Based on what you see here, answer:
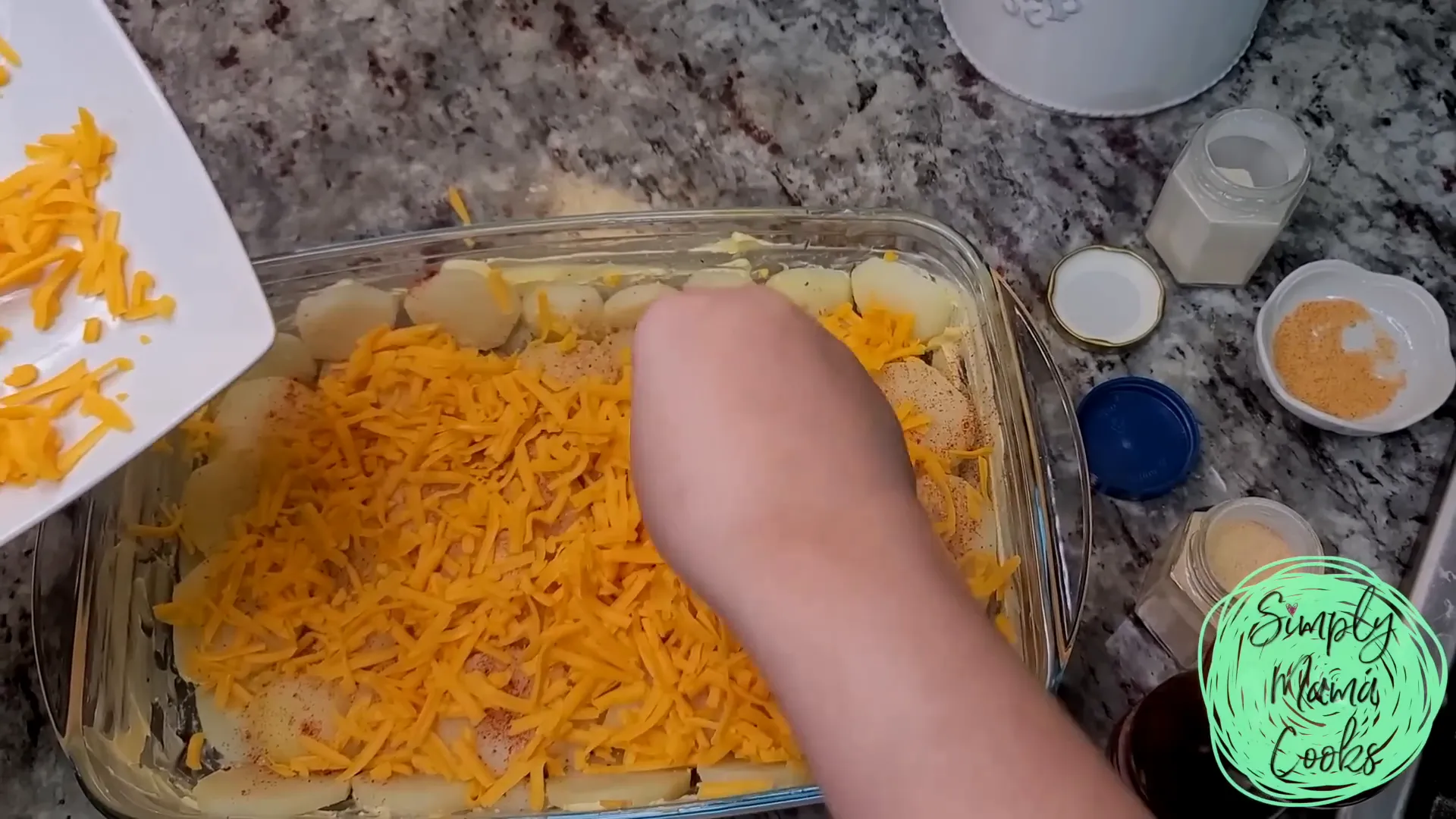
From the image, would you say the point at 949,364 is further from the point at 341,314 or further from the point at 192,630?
the point at 192,630

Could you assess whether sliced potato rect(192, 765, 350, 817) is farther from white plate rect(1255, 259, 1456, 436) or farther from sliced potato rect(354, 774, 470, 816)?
white plate rect(1255, 259, 1456, 436)

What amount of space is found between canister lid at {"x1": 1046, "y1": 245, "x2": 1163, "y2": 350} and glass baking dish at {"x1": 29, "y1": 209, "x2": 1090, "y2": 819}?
→ 0.07 meters

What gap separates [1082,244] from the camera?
32.5 inches

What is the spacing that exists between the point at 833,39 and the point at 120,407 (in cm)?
62

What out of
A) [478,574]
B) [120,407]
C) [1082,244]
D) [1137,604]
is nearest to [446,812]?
[478,574]

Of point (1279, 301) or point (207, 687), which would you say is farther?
point (1279, 301)

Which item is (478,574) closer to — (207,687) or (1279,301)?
(207,687)

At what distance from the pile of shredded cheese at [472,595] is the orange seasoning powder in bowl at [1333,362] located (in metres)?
0.29

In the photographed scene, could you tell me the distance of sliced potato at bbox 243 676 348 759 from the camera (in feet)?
2.07

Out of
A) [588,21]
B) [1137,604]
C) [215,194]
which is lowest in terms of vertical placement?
[1137,604]

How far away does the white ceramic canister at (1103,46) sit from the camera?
2.42ft

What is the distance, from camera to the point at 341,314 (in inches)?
27.6

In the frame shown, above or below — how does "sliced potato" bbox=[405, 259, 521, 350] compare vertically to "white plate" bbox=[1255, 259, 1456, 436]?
above

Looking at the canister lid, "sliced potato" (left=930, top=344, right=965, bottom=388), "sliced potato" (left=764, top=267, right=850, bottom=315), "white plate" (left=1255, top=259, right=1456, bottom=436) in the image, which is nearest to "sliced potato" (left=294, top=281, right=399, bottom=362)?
"sliced potato" (left=764, top=267, right=850, bottom=315)
